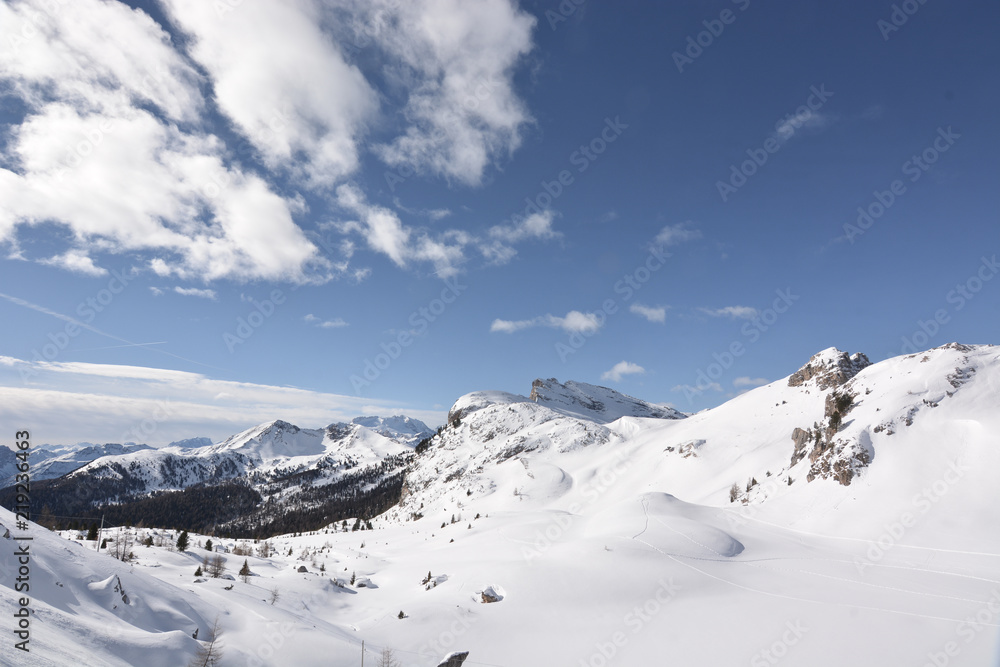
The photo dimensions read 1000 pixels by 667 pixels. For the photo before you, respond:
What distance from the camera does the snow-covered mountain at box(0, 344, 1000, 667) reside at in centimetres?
1302

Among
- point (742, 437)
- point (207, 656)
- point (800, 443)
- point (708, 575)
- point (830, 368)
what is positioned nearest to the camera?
point (207, 656)

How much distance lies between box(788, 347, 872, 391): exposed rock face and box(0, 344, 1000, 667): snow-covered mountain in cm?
930

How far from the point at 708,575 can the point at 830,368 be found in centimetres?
5092

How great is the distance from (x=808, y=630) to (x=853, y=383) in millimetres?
41477

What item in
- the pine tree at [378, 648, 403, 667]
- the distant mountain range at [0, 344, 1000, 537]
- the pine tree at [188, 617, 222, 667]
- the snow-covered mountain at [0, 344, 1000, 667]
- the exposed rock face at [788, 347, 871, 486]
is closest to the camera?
the pine tree at [188, 617, 222, 667]

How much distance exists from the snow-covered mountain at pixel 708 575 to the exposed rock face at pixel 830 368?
30.5ft

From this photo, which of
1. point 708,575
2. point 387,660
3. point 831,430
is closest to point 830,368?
point 831,430

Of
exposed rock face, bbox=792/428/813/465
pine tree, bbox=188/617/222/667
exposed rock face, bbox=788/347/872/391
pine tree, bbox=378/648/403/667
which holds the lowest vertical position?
pine tree, bbox=378/648/403/667

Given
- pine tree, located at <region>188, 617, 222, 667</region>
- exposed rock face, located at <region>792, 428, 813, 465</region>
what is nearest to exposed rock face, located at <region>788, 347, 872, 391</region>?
exposed rock face, located at <region>792, 428, 813, 465</region>

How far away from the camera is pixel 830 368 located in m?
56.6

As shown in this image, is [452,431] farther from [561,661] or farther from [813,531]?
[561,661]

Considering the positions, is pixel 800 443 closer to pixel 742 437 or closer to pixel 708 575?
pixel 742 437

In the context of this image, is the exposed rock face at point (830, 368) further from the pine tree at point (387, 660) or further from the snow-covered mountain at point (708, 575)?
the pine tree at point (387, 660)

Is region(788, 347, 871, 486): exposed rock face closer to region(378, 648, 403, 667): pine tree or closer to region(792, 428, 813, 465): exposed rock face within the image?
region(792, 428, 813, 465): exposed rock face
